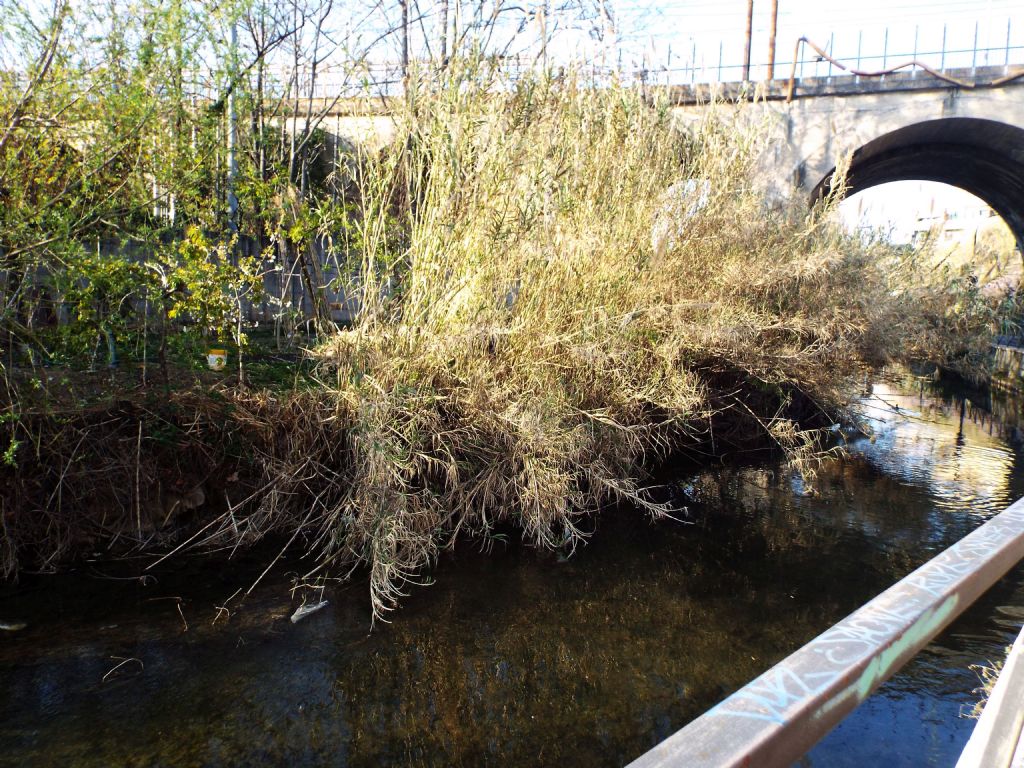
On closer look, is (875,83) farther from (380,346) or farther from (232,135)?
(380,346)

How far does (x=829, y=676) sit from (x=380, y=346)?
5.15 metres

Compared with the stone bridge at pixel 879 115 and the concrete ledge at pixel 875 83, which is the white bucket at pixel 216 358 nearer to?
the stone bridge at pixel 879 115

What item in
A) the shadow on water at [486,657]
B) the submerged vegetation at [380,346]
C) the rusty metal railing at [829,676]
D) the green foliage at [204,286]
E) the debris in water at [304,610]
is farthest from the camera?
the green foliage at [204,286]

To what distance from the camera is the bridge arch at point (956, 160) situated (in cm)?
1788

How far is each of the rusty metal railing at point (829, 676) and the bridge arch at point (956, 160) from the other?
52.0 ft

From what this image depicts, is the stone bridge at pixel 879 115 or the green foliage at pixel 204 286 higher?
the stone bridge at pixel 879 115

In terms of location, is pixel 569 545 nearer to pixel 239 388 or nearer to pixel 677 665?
pixel 677 665

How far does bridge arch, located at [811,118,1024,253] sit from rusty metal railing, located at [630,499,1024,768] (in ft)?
52.0

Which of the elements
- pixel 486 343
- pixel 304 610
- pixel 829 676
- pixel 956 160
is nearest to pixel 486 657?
pixel 304 610

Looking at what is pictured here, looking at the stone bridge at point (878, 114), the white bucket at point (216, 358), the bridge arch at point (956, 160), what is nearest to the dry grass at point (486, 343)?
the white bucket at point (216, 358)

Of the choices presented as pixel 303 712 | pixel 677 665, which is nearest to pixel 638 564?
pixel 677 665

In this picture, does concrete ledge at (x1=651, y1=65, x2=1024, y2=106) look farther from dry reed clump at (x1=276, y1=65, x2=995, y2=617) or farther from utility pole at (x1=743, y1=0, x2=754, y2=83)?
dry reed clump at (x1=276, y1=65, x2=995, y2=617)

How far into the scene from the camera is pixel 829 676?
0.99 meters

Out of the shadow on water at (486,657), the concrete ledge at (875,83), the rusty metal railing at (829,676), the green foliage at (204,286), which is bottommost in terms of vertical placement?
the shadow on water at (486,657)
